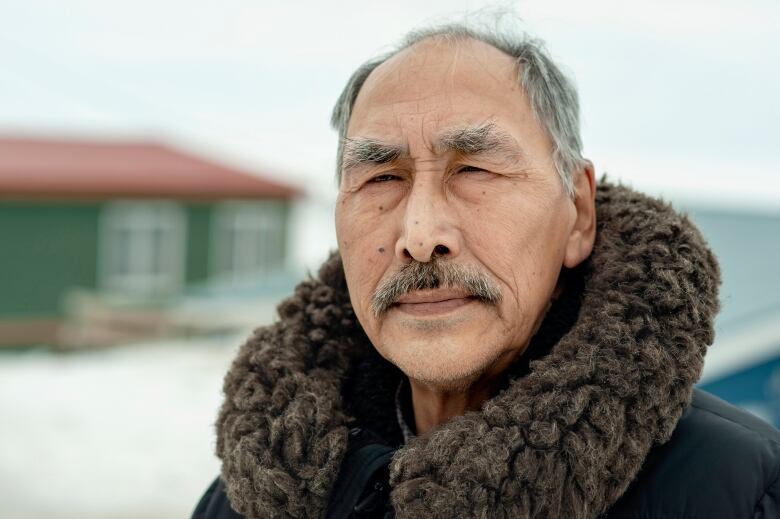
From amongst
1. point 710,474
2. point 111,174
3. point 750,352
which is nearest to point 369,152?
point 710,474

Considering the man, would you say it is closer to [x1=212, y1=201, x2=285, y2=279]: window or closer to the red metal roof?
the red metal roof

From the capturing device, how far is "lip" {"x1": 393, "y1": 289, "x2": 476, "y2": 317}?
4.87 ft

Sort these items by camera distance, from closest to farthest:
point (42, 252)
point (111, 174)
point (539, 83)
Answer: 1. point (539, 83)
2. point (42, 252)
3. point (111, 174)

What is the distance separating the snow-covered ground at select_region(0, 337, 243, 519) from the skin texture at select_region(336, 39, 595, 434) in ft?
9.40

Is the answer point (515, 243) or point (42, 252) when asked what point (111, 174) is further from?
point (515, 243)

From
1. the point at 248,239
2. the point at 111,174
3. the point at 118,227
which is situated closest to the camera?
the point at 111,174

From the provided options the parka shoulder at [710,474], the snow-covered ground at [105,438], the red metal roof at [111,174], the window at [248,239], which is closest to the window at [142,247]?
the red metal roof at [111,174]

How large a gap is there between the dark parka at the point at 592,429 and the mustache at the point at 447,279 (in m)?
0.16

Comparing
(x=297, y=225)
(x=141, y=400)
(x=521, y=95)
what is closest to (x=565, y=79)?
(x=521, y=95)

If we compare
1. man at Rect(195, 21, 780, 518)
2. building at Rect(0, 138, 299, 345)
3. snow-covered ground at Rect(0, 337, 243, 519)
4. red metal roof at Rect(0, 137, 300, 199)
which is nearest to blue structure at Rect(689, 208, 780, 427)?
man at Rect(195, 21, 780, 518)

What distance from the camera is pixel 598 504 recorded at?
4.19ft

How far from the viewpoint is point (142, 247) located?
49.3 feet

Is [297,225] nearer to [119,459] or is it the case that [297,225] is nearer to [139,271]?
[139,271]

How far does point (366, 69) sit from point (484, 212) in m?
0.43
